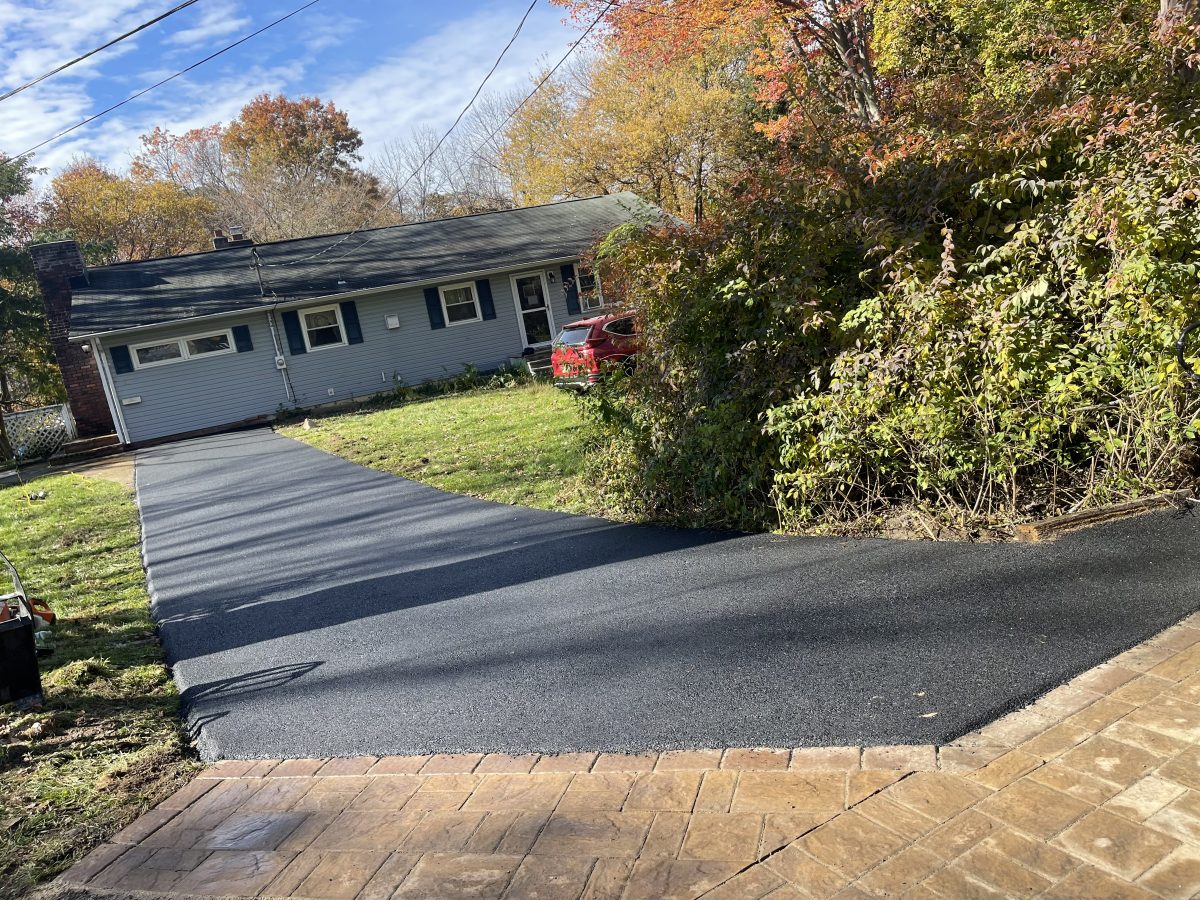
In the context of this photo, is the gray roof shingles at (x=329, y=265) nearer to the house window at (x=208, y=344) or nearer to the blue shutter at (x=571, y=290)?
the blue shutter at (x=571, y=290)

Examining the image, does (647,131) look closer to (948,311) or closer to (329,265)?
(329,265)

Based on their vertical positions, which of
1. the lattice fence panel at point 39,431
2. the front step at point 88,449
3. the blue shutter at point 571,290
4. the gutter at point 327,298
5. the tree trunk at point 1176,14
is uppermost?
the tree trunk at point 1176,14

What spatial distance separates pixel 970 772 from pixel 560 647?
2.29 metres

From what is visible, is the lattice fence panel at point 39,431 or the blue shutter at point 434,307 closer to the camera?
the lattice fence panel at point 39,431

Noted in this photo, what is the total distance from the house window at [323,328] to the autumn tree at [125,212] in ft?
55.4

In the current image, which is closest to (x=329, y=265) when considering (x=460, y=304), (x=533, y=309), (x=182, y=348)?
(x=460, y=304)

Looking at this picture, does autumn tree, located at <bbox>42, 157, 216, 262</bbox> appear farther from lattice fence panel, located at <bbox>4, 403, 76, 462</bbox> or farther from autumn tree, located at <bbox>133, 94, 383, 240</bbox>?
lattice fence panel, located at <bbox>4, 403, 76, 462</bbox>

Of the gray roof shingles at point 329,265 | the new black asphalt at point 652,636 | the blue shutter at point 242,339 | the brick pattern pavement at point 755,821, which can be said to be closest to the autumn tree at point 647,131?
the gray roof shingles at point 329,265

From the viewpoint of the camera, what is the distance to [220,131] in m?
44.3

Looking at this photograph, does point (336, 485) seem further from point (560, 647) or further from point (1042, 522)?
point (1042, 522)

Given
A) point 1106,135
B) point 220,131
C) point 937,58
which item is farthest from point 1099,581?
point 220,131

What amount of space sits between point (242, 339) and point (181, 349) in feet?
4.32

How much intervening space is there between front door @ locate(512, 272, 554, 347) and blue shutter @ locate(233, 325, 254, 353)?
6.44 meters

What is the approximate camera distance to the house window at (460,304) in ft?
72.5
